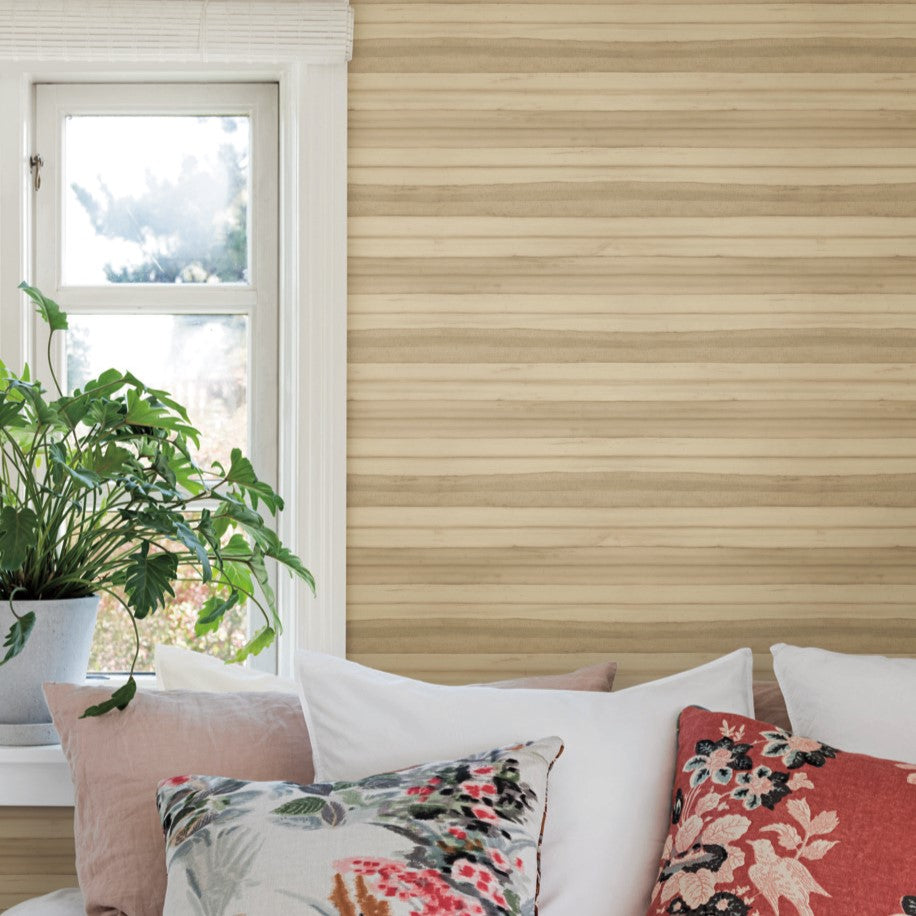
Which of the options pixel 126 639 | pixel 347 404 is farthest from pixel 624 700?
pixel 126 639

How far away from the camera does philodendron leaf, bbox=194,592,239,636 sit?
155 cm

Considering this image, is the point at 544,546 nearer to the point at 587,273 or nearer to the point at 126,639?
the point at 587,273

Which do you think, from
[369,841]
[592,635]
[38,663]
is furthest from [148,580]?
[592,635]

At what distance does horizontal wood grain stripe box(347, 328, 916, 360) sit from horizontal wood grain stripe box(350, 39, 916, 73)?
53 centimetres

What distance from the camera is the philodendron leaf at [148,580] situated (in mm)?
1368

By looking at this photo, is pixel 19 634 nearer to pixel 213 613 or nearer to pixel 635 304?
pixel 213 613

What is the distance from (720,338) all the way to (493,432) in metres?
0.49

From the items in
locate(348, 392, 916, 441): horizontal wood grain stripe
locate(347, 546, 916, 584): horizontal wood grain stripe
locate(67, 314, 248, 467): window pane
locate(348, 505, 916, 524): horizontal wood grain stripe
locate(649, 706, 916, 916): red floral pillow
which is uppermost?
locate(67, 314, 248, 467): window pane

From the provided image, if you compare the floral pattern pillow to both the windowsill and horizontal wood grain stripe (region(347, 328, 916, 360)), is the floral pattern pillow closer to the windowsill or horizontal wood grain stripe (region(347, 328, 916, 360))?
the windowsill

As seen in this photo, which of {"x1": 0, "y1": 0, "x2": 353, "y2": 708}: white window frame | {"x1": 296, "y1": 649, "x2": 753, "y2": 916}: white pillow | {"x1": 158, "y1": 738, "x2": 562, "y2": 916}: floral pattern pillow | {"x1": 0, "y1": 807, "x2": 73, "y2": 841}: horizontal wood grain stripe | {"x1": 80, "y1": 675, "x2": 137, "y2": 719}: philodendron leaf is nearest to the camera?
{"x1": 158, "y1": 738, "x2": 562, "y2": 916}: floral pattern pillow

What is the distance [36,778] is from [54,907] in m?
0.31

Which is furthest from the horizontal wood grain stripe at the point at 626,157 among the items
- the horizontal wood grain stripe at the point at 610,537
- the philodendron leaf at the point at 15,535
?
the philodendron leaf at the point at 15,535

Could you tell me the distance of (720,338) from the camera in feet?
6.12

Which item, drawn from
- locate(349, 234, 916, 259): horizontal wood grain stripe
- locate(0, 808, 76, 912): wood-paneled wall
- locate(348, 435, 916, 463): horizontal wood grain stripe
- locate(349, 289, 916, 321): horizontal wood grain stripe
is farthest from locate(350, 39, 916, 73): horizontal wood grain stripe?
locate(0, 808, 76, 912): wood-paneled wall
